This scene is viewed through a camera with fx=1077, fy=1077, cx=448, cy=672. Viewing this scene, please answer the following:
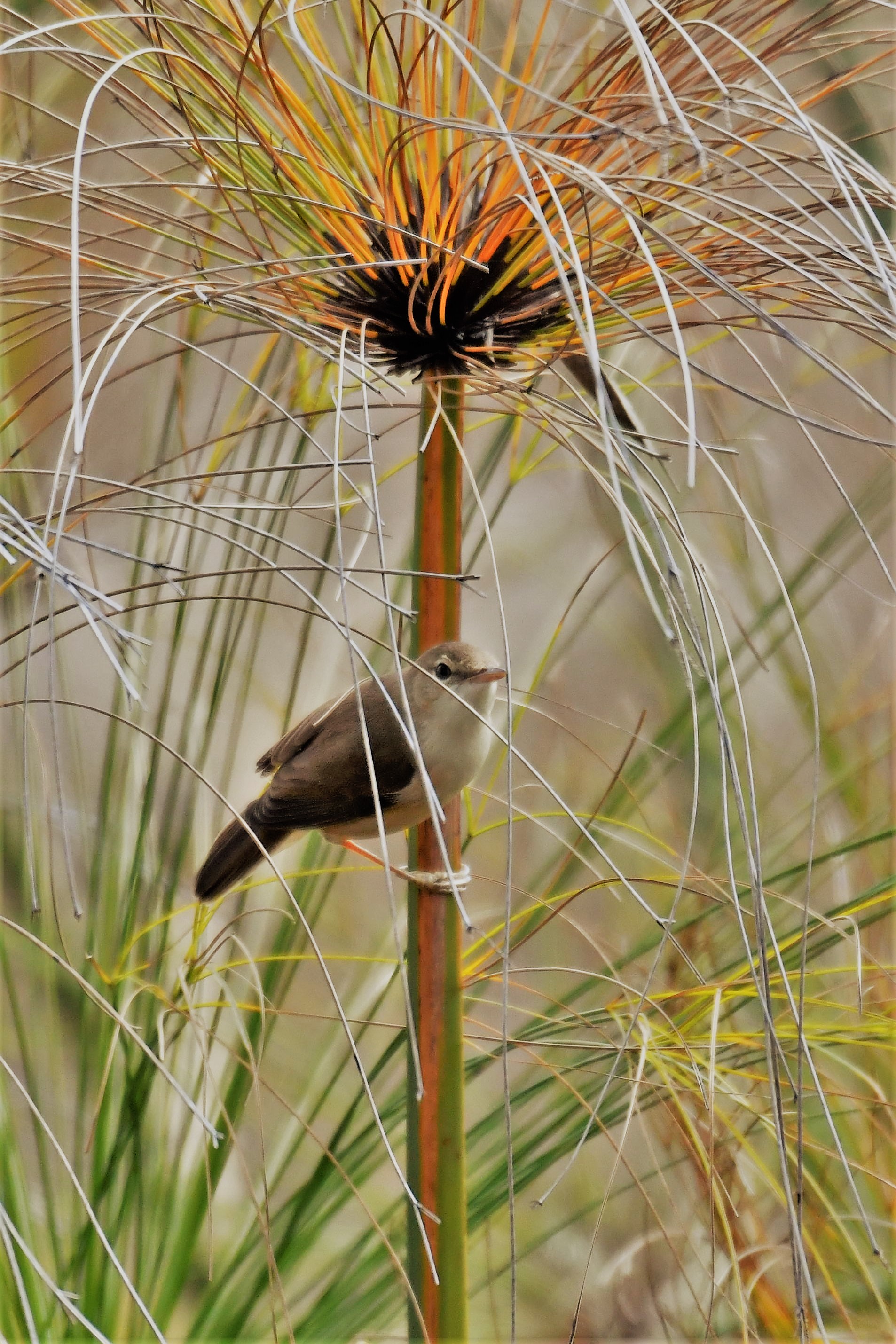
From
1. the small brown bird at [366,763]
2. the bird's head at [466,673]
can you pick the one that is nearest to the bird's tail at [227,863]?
the small brown bird at [366,763]

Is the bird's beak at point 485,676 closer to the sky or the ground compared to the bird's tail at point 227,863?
closer to the sky

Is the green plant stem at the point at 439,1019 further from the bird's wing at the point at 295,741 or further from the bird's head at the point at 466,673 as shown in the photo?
the bird's wing at the point at 295,741

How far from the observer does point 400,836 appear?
113cm

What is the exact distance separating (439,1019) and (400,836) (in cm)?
65

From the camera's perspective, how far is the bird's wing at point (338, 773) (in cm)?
65

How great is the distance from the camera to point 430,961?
1.59ft

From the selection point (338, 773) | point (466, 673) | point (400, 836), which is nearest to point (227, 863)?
point (338, 773)

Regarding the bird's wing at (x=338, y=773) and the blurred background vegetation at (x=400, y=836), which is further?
the bird's wing at (x=338, y=773)

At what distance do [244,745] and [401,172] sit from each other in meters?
0.70

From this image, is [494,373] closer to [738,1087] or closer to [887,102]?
[738,1087]

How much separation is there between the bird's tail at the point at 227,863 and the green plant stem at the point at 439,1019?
0.17 m

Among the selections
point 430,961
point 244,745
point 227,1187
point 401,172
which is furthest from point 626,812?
point 401,172

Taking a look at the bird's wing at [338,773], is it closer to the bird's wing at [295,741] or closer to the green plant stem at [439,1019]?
the bird's wing at [295,741]

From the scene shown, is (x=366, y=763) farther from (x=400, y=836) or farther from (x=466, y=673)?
(x=400, y=836)
